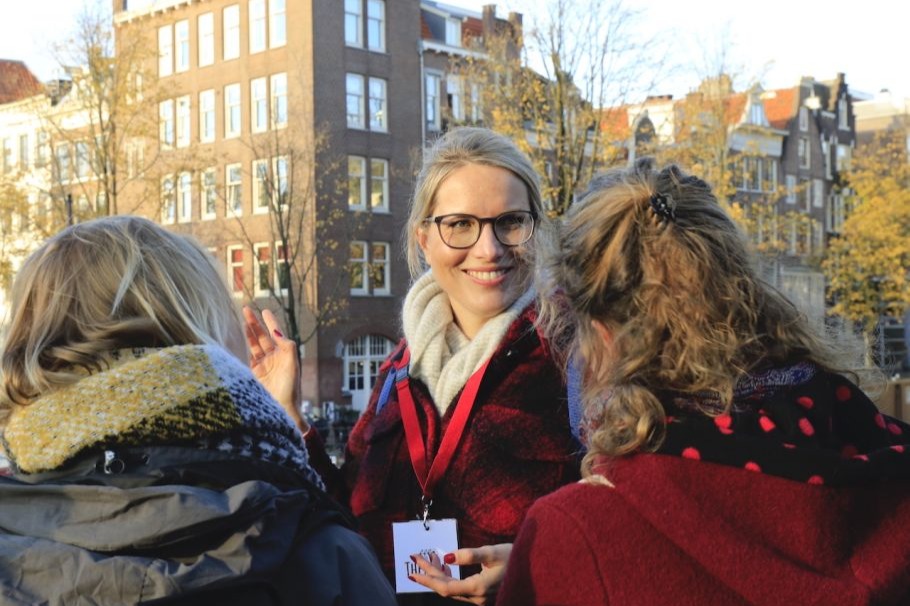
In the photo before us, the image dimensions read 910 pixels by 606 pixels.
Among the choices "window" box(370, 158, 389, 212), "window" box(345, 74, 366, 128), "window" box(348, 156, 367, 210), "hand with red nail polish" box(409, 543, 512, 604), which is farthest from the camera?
"window" box(370, 158, 389, 212)

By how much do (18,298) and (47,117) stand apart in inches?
831

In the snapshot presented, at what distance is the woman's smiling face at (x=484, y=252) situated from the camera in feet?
8.84

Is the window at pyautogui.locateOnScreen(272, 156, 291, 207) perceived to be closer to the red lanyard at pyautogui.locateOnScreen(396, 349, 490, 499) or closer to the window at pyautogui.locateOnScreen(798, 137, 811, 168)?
the red lanyard at pyautogui.locateOnScreen(396, 349, 490, 499)

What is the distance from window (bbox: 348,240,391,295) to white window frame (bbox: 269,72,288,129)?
4.04 meters

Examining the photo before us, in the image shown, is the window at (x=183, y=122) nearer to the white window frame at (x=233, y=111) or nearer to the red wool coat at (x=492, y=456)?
the white window frame at (x=233, y=111)

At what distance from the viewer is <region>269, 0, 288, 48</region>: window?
31.0 meters

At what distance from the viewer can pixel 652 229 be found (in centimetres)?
165

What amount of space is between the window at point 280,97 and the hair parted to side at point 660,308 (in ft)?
92.2

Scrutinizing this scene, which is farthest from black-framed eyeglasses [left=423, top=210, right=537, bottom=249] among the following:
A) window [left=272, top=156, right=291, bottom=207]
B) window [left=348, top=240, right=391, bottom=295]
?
window [left=348, top=240, right=391, bottom=295]

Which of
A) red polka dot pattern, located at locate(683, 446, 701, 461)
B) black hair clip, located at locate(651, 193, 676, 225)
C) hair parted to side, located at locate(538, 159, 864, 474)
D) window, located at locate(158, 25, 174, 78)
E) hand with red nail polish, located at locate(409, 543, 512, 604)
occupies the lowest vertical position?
hand with red nail polish, located at locate(409, 543, 512, 604)

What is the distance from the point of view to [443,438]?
253 centimetres

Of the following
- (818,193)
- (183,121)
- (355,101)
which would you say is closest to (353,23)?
(355,101)

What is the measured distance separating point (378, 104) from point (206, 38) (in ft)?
19.9

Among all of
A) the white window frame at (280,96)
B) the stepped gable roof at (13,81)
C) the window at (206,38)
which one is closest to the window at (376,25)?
the white window frame at (280,96)
